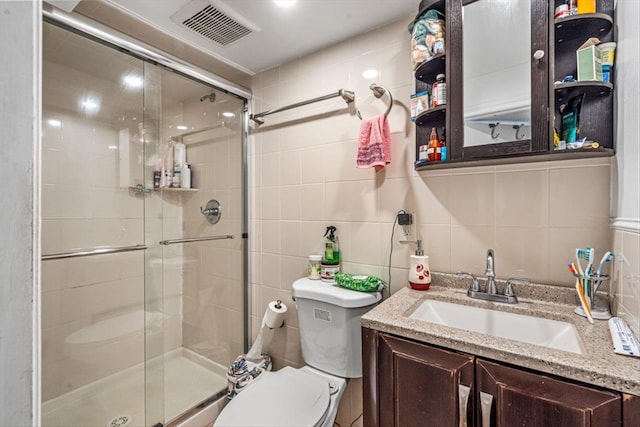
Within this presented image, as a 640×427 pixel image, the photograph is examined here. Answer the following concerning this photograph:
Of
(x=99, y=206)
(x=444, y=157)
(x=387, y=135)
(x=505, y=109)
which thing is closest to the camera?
(x=505, y=109)

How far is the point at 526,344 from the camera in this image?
0.77 metres

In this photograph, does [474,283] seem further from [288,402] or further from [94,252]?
[94,252]

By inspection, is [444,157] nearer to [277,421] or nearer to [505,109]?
[505,109]

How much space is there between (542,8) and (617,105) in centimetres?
38

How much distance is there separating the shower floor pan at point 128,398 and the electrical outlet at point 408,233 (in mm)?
1437

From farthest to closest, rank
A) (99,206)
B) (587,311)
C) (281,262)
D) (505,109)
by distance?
(281,262)
(99,206)
(505,109)
(587,311)

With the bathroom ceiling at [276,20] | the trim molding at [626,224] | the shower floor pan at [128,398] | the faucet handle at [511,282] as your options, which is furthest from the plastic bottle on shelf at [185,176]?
the trim molding at [626,224]

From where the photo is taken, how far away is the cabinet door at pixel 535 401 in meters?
0.64

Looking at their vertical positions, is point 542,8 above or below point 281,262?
above

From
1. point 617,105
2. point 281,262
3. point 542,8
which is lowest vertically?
point 281,262

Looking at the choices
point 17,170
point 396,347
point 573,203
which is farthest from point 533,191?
point 17,170

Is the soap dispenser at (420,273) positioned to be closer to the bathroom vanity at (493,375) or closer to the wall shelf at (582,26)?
the bathroom vanity at (493,375)

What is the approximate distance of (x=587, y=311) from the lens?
2.94ft

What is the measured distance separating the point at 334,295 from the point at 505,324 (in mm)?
638
